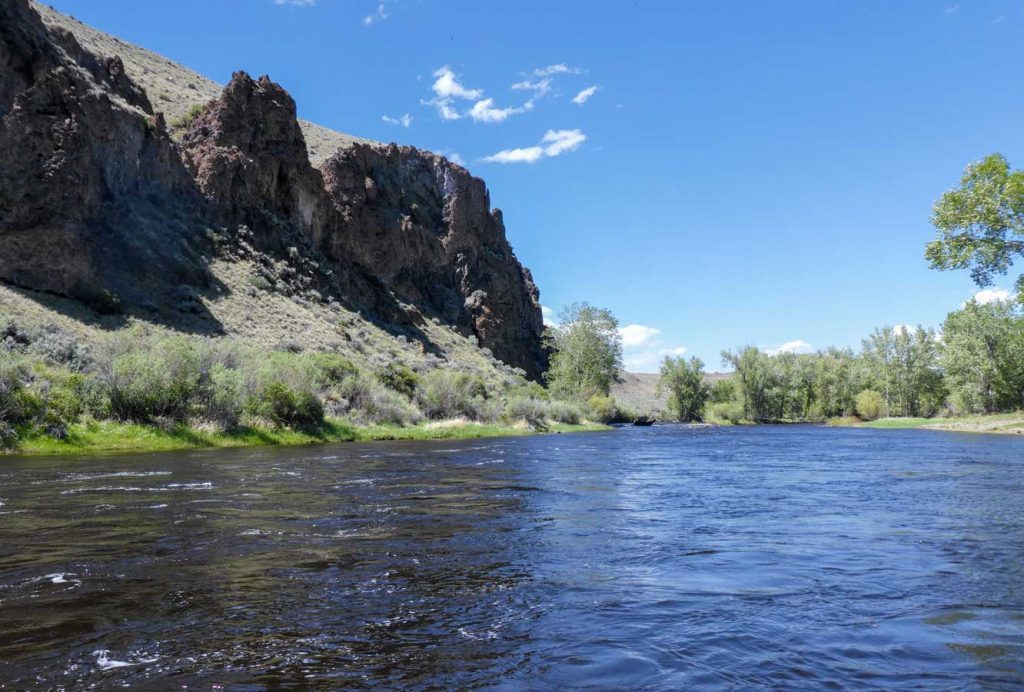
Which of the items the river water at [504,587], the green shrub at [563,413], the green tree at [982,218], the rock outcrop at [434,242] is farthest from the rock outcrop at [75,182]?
the green tree at [982,218]

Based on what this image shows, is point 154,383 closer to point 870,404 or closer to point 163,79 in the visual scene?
point 163,79

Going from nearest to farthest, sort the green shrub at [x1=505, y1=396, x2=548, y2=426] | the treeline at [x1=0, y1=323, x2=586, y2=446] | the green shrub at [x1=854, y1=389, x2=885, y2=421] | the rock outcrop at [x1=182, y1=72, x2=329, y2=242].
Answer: the treeline at [x1=0, y1=323, x2=586, y2=446]
the green shrub at [x1=505, y1=396, x2=548, y2=426]
the rock outcrop at [x1=182, y1=72, x2=329, y2=242]
the green shrub at [x1=854, y1=389, x2=885, y2=421]

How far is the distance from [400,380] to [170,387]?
22.6 meters

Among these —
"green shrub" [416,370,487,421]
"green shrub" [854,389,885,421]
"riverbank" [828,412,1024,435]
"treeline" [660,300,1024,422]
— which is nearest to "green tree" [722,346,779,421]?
"treeline" [660,300,1024,422]

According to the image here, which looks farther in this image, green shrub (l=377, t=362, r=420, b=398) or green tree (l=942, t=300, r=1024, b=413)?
green tree (l=942, t=300, r=1024, b=413)

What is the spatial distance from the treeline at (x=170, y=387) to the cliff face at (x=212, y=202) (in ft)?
33.8

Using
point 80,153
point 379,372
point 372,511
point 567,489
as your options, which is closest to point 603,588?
point 372,511

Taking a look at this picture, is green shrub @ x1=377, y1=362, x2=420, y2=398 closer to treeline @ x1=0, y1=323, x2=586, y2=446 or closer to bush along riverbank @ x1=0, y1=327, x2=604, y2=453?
bush along riverbank @ x1=0, y1=327, x2=604, y2=453

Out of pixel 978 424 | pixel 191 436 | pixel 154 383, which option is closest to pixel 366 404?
pixel 191 436

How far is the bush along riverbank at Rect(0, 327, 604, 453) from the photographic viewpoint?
84.1ft

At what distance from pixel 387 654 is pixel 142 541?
592cm

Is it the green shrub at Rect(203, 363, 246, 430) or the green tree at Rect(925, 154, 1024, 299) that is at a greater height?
the green tree at Rect(925, 154, 1024, 299)

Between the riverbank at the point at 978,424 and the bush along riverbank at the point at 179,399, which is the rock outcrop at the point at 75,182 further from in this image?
the riverbank at the point at 978,424

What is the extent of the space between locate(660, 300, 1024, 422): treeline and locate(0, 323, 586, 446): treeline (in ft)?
181
